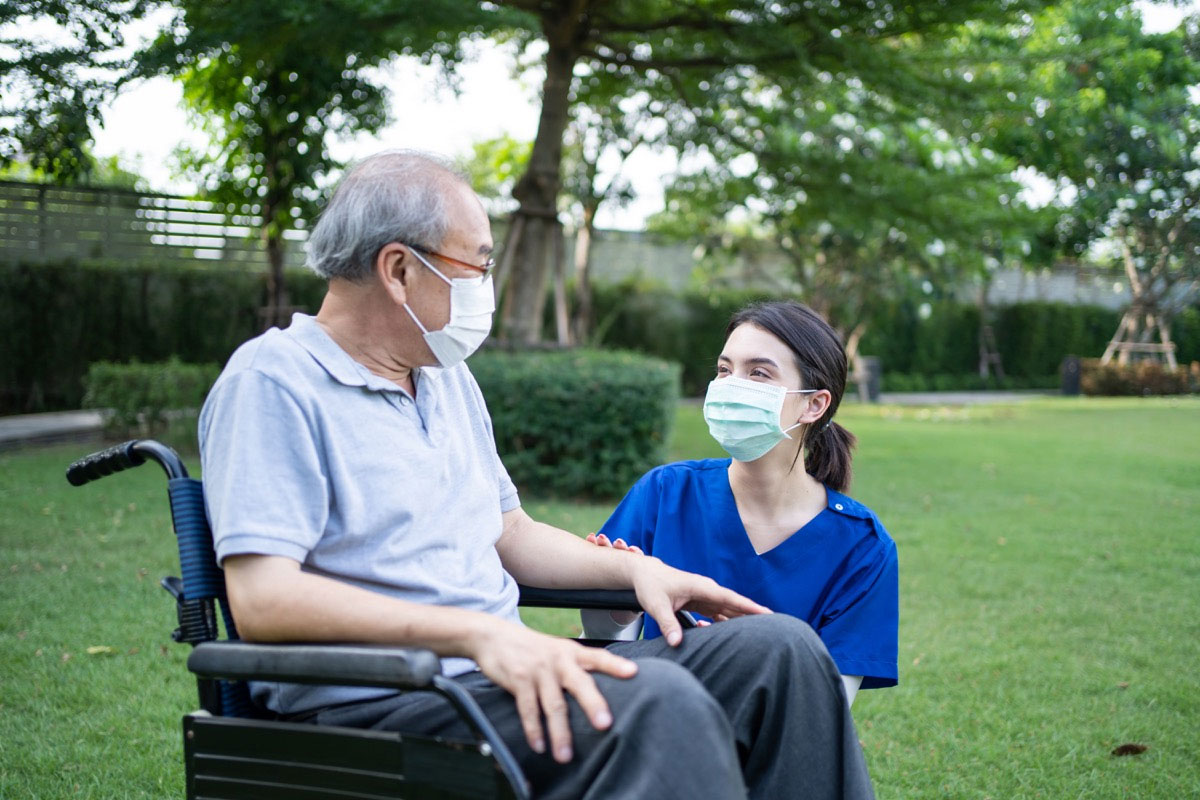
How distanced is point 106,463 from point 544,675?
89 cm

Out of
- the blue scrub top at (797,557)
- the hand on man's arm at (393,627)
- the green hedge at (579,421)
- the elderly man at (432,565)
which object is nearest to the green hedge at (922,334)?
the green hedge at (579,421)

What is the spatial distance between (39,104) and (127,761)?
18.2ft

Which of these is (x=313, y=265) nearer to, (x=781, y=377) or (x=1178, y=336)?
(x=781, y=377)

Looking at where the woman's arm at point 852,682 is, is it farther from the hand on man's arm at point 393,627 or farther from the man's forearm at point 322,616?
the man's forearm at point 322,616

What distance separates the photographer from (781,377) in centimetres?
268

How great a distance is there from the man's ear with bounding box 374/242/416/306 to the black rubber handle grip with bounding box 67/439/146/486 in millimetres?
506

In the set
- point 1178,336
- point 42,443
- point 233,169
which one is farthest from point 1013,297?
point 42,443

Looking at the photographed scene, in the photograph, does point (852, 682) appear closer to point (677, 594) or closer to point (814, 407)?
point (677, 594)

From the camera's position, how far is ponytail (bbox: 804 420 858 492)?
8.84 feet

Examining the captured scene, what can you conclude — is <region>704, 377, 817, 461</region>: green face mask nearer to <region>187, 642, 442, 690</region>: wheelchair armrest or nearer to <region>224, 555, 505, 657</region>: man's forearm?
<region>224, 555, 505, 657</region>: man's forearm

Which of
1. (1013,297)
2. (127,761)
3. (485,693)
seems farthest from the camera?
(1013,297)

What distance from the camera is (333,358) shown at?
69.9 inches

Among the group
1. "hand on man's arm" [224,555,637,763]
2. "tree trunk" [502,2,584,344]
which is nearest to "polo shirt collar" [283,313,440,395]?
"hand on man's arm" [224,555,637,763]

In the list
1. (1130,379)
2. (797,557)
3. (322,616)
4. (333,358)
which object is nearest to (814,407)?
(797,557)
